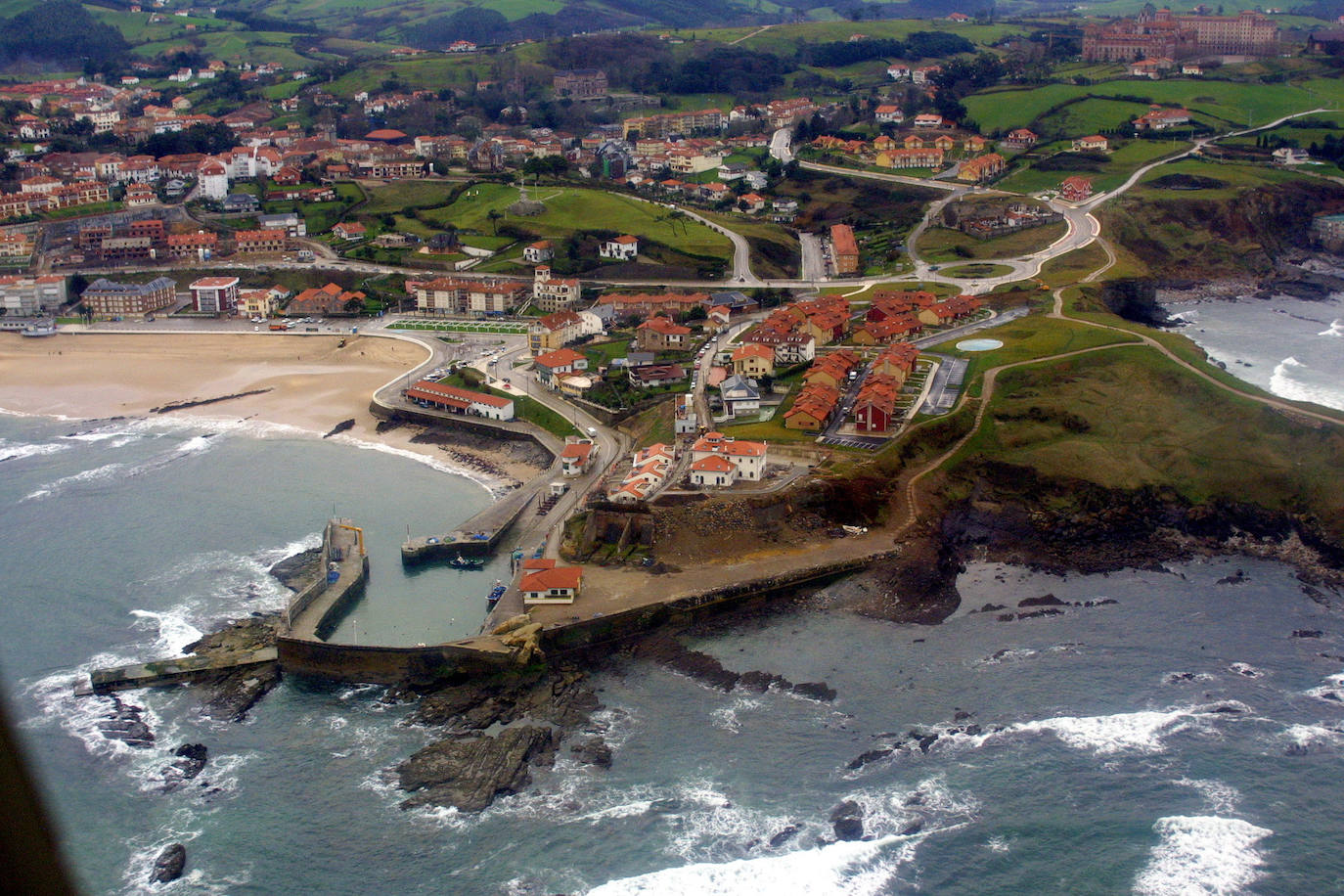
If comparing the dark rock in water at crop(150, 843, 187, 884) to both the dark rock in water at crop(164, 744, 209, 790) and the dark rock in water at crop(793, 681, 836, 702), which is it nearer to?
the dark rock in water at crop(164, 744, 209, 790)

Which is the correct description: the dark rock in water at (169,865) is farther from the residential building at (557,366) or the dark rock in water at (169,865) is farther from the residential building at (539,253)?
the residential building at (539,253)

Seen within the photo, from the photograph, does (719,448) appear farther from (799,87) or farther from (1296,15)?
(1296,15)

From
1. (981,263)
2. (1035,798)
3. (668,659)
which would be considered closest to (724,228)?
(981,263)

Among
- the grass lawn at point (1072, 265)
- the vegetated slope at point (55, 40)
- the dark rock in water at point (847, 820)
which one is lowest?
the dark rock in water at point (847, 820)

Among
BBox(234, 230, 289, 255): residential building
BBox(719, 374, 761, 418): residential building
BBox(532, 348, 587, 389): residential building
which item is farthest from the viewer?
BBox(234, 230, 289, 255): residential building

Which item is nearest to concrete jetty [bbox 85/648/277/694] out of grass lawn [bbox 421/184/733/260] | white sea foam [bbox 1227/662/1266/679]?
white sea foam [bbox 1227/662/1266/679]

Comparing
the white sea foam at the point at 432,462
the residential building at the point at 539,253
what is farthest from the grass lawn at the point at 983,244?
the white sea foam at the point at 432,462
